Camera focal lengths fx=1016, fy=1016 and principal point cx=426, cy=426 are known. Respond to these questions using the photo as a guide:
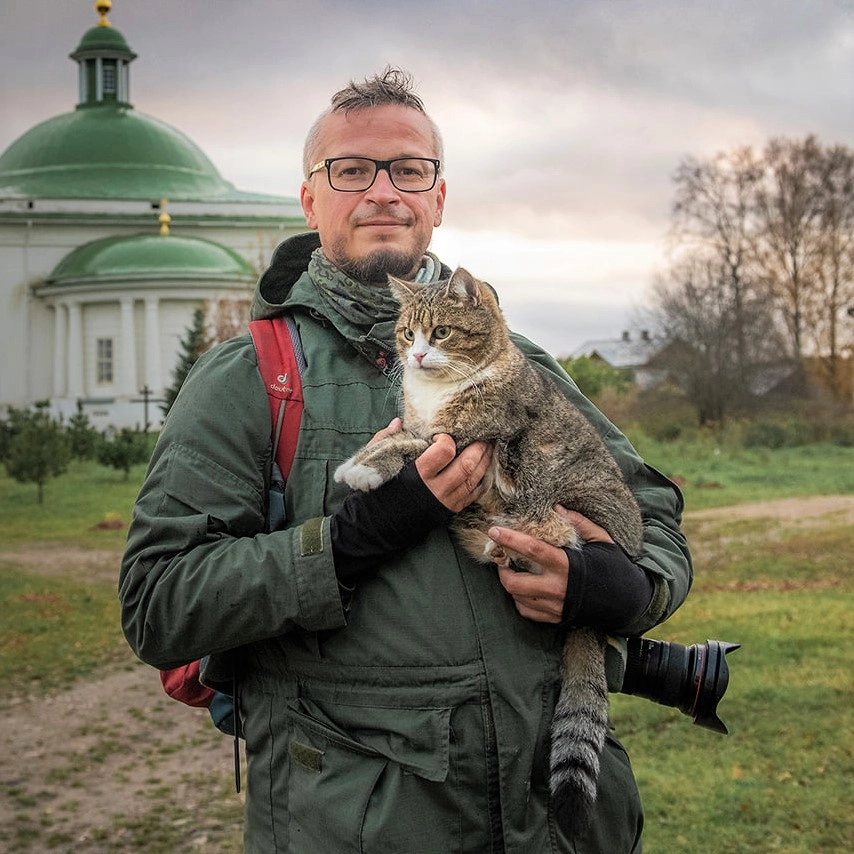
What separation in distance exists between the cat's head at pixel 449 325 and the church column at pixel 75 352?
34.6 meters

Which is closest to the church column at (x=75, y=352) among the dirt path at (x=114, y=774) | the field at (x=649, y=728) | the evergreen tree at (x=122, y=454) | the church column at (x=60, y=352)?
the church column at (x=60, y=352)

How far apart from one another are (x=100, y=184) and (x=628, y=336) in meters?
20.1

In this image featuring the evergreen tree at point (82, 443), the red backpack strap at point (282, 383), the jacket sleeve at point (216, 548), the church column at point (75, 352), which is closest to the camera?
the jacket sleeve at point (216, 548)

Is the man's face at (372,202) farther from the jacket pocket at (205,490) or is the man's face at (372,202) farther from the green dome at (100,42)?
the green dome at (100,42)

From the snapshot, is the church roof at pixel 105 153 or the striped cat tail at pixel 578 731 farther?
the church roof at pixel 105 153

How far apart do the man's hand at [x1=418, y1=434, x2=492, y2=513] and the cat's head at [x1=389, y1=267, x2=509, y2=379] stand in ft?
1.65

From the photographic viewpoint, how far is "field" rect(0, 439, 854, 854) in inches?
258

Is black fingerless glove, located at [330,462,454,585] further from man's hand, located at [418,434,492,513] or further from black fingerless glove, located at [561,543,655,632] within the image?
black fingerless glove, located at [561,543,655,632]

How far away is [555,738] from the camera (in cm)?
265

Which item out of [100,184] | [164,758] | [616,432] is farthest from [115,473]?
[616,432]

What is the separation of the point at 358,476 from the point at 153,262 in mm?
33450

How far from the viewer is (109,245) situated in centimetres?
3578

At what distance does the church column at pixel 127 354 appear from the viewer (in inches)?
1380

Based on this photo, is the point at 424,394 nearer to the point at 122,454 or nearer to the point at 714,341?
the point at 122,454
